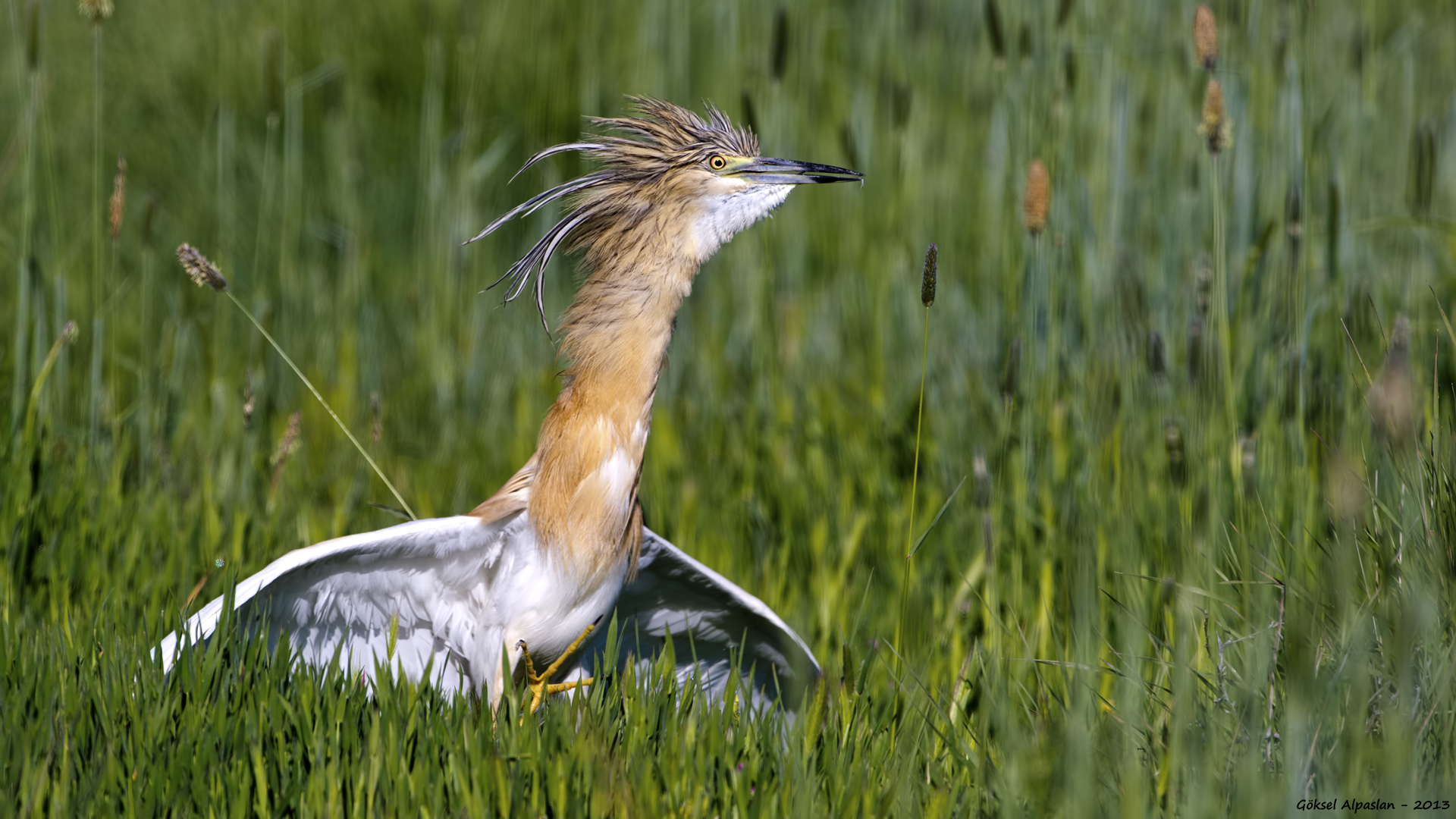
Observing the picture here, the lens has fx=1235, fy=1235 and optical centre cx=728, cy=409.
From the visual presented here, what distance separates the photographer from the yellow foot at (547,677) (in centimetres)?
299

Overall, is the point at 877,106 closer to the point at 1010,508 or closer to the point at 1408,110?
the point at 1408,110

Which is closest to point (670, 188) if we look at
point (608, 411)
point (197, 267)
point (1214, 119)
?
point (608, 411)

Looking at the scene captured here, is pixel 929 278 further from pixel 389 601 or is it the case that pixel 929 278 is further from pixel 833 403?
pixel 833 403

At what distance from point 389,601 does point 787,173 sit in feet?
→ 4.88

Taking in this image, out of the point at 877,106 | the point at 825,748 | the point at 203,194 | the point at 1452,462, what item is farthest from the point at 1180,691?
the point at 203,194

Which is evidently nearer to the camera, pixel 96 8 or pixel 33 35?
pixel 96 8

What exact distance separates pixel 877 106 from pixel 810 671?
4344 mm

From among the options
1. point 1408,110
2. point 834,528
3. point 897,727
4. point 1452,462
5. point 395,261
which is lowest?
point 897,727

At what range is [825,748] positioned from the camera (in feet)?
8.39

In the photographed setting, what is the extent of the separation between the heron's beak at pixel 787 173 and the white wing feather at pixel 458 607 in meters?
0.97

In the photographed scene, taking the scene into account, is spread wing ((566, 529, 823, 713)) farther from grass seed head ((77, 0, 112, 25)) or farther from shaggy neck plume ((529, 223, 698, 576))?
grass seed head ((77, 0, 112, 25))

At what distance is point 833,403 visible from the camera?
4.98m

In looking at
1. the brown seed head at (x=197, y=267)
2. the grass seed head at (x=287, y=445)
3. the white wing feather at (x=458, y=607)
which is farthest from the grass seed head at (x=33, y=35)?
the white wing feather at (x=458, y=607)

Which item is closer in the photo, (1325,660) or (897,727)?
(1325,660)
